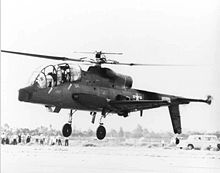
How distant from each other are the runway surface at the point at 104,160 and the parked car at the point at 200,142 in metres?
0.03

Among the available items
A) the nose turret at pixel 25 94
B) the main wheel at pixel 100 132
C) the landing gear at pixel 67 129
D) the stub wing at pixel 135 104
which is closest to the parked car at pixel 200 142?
the stub wing at pixel 135 104

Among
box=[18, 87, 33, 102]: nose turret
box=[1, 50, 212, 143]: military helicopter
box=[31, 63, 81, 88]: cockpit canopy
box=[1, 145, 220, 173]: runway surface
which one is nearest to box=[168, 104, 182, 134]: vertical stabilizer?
box=[1, 50, 212, 143]: military helicopter

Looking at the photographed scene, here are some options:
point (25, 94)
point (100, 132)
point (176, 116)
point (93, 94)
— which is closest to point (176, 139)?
point (176, 116)

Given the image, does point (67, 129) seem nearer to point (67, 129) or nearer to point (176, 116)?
point (67, 129)

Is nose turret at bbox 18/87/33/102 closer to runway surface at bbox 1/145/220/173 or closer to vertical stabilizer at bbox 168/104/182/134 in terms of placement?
runway surface at bbox 1/145/220/173

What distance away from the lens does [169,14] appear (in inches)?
183

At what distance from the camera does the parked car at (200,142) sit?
14.8 feet

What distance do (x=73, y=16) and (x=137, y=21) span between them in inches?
17.9

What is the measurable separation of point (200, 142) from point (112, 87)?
69 centimetres

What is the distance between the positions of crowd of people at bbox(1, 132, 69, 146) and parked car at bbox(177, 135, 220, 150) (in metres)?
0.80

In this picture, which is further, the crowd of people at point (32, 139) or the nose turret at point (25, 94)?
the crowd of people at point (32, 139)

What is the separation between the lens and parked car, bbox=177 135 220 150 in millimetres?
4523

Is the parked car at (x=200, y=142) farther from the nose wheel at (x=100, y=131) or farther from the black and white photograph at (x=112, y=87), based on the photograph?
the nose wheel at (x=100, y=131)

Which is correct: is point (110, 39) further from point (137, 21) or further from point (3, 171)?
point (3, 171)
